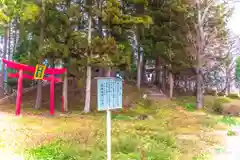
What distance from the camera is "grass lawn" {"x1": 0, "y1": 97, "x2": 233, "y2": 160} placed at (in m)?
7.19

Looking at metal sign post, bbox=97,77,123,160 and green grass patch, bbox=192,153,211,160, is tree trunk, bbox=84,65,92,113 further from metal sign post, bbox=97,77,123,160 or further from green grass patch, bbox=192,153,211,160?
metal sign post, bbox=97,77,123,160

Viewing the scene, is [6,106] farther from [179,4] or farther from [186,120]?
[179,4]

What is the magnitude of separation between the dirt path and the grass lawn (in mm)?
297

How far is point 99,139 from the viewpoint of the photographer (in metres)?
9.33

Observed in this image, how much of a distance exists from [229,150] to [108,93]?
16.1ft

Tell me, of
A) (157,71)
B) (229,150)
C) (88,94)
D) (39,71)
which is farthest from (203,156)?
(157,71)

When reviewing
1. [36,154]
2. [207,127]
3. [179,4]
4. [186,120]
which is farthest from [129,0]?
[36,154]

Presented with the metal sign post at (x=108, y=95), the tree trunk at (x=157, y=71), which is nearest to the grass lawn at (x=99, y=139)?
the metal sign post at (x=108, y=95)

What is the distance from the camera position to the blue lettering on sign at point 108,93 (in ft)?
19.2

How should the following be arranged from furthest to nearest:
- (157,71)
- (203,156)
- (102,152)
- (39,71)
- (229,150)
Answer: (157,71) < (39,71) < (229,150) < (203,156) < (102,152)

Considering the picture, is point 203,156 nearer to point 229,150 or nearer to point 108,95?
point 229,150

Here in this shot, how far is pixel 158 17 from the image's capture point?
899 inches

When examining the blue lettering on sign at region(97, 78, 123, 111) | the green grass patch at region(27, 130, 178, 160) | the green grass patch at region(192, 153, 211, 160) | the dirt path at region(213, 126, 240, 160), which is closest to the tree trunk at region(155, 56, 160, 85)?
the dirt path at region(213, 126, 240, 160)

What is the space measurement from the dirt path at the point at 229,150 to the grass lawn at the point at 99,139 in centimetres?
30
